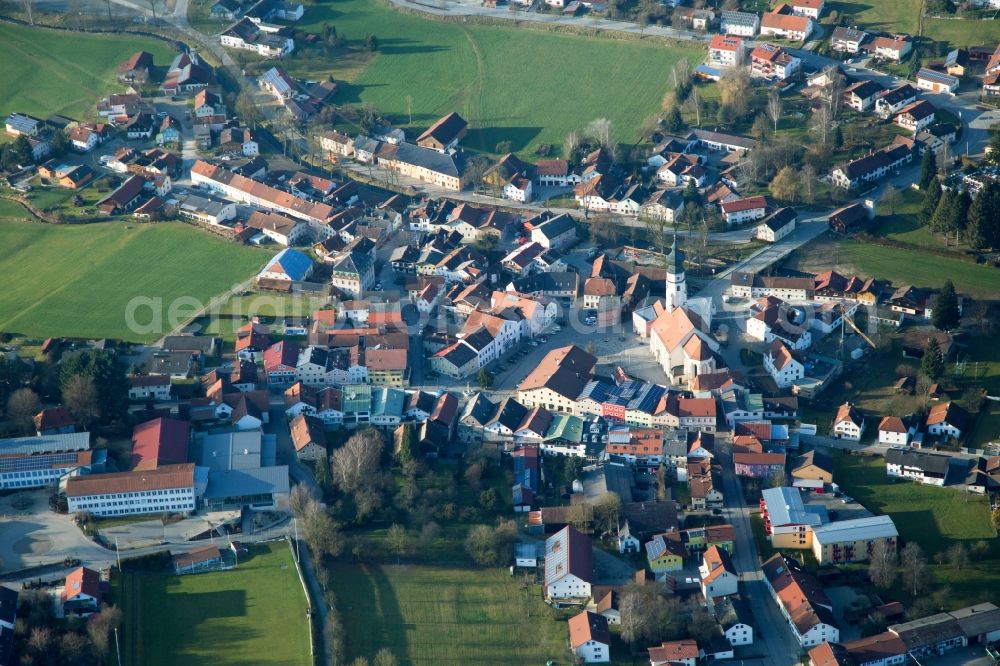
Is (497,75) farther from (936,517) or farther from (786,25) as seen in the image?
(936,517)

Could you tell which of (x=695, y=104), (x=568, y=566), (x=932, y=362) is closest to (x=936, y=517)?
(x=932, y=362)

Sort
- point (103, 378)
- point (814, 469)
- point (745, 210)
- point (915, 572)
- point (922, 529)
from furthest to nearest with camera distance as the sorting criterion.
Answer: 1. point (745, 210)
2. point (103, 378)
3. point (814, 469)
4. point (922, 529)
5. point (915, 572)

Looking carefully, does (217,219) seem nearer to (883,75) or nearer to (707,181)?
(707,181)

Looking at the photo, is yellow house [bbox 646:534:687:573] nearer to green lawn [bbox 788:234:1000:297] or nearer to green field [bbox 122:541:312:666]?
green field [bbox 122:541:312:666]

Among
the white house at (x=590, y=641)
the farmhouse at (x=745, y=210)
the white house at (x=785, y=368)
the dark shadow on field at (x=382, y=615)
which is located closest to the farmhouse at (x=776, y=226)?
the farmhouse at (x=745, y=210)

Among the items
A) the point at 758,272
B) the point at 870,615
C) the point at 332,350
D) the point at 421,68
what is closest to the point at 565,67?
the point at 421,68

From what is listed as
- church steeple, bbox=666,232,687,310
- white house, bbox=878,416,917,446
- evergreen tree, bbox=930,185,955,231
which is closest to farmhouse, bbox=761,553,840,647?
white house, bbox=878,416,917,446

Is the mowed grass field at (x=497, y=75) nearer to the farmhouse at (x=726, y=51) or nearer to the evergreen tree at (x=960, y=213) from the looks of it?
the farmhouse at (x=726, y=51)
